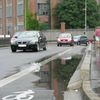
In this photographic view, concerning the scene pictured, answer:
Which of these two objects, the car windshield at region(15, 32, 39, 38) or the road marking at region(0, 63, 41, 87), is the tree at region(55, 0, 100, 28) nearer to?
the car windshield at region(15, 32, 39, 38)

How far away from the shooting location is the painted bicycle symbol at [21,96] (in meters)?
9.61

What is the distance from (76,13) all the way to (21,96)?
261 feet

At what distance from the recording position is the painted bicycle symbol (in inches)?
378

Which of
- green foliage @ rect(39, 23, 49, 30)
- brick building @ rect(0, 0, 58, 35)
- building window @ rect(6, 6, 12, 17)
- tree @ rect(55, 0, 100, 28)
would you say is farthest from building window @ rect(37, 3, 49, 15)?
building window @ rect(6, 6, 12, 17)

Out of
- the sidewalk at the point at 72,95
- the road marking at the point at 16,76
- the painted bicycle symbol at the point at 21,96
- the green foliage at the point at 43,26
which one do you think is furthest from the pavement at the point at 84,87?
the green foliage at the point at 43,26

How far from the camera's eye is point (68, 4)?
89625 millimetres

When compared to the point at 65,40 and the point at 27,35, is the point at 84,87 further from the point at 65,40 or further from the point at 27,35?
the point at 65,40

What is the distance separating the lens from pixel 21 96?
987 centimetres

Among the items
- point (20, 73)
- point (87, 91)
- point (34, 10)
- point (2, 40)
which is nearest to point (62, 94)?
point (87, 91)

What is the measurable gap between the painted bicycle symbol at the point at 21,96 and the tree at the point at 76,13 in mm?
78013

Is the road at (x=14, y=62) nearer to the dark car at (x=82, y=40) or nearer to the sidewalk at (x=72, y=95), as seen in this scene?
the sidewalk at (x=72, y=95)

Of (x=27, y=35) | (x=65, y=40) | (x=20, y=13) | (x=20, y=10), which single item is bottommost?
(x=65, y=40)

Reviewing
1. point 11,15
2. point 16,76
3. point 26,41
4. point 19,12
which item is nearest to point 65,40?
point 26,41

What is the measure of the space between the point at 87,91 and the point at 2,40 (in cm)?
4104
